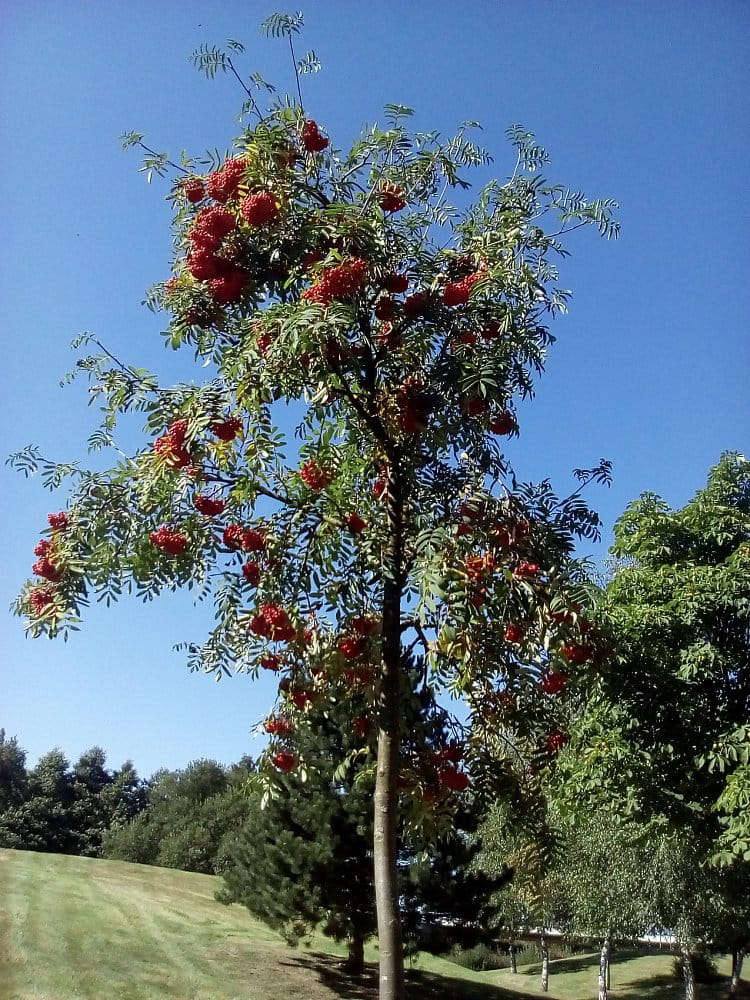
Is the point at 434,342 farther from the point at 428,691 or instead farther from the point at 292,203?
the point at 428,691

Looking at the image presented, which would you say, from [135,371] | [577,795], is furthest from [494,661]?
[577,795]

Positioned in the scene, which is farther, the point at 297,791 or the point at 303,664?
the point at 297,791

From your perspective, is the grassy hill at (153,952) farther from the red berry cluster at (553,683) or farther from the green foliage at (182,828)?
the green foliage at (182,828)

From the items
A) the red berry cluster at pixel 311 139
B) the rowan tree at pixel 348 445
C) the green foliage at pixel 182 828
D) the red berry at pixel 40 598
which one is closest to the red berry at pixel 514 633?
the rowan tree at pixel 348 445

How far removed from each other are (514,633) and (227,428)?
1930 mm

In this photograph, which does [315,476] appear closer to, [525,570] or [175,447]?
[175,447]

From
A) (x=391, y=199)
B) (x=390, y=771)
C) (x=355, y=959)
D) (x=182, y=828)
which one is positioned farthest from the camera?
(x=182, y=828)

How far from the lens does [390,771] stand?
391 cm

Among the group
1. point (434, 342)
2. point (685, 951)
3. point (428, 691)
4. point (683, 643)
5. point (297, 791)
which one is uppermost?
point (434, 342)

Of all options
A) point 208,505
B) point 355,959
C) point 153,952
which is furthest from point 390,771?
point 355,959

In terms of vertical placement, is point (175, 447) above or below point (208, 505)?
above

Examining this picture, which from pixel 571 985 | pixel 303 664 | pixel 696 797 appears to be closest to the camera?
pixel 303 664

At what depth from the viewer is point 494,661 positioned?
390 cm

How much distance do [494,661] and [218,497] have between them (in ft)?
6.08
